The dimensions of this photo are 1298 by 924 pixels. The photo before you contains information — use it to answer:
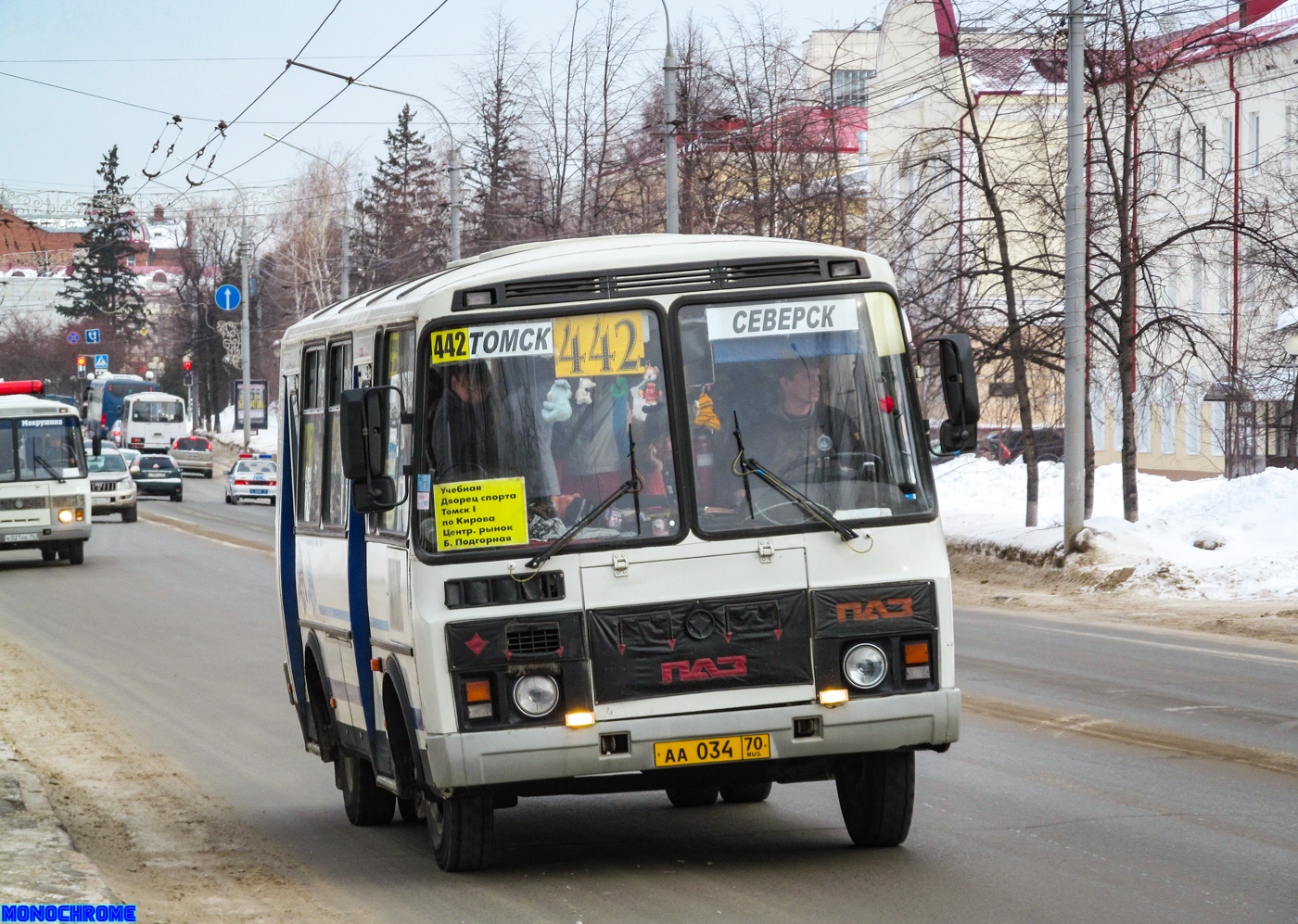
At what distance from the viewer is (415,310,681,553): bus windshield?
277 inches

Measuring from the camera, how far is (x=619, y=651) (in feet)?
22.8

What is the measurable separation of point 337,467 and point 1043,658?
8.52 m

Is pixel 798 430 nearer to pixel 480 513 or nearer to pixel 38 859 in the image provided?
pixel 480 513

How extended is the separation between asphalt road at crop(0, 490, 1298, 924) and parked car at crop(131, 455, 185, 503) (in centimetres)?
4260

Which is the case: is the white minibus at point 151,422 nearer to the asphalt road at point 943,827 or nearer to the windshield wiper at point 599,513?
the asphalt road at point 943,827

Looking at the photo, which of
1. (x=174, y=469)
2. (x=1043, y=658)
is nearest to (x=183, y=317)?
(x=174, y=469)

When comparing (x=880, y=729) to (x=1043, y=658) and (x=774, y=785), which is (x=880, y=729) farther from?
(x=1043, y=658)

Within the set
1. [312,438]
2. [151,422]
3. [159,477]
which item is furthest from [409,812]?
[151,422]

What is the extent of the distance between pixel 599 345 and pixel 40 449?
25432 mm

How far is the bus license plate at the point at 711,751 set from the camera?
695 cm

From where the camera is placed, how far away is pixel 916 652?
23.5 feet

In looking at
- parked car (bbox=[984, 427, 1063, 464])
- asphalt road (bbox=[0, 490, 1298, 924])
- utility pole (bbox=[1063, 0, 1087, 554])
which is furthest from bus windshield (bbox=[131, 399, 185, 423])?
asphalt road (bbox=[0, 490, 1298, 924])

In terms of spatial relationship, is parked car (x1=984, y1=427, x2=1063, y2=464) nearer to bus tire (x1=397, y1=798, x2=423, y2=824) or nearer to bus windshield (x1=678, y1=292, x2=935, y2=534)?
bus tire (x1=397, y1=798, x2=423, y2=824)

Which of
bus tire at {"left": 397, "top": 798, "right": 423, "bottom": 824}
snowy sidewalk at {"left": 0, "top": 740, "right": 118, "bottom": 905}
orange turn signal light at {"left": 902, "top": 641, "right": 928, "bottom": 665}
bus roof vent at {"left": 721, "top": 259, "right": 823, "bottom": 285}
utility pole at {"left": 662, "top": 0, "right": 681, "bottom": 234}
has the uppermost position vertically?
utility pole at {"left": 662, "top": 0, "right": 681, "bottom": 234}
